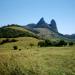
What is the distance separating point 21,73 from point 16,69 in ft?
2.99

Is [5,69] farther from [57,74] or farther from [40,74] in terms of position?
[57,74]

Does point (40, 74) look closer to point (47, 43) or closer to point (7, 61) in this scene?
point (7, 61)

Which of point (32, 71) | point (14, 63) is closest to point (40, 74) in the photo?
point (32, 71)

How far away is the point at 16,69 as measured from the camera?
19.6 m

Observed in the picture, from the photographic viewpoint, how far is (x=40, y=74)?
1895 cm

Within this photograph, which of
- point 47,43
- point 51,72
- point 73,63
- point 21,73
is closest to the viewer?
point 21,73

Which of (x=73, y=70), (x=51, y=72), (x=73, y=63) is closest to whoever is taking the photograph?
(x=51, y=72)

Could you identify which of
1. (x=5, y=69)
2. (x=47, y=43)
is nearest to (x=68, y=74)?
(x=5, y=69)

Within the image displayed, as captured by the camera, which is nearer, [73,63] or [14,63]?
[14,63]

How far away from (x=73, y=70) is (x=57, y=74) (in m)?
3.60

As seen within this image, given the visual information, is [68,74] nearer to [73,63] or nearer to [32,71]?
[32,71]

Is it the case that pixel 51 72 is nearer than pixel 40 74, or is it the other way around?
pixel 40 74

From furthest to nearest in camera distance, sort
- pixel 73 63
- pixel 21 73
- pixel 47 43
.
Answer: pixel 47 43, pixel 73 63, pixel 21 73

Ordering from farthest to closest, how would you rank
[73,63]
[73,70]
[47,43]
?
[47,43] < [73,63] < [73,70]
